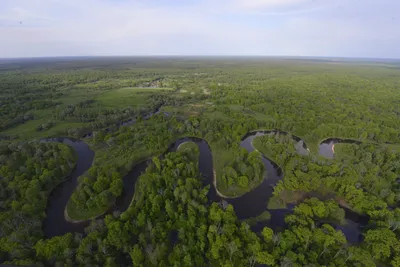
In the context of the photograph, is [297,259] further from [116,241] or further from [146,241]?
[116,241]

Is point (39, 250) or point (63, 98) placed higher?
point (63, 98)

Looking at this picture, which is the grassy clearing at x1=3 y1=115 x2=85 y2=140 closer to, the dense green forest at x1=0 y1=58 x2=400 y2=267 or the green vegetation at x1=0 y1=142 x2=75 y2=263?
the dense green forest at x1=0 y1=58 x2=400 y2=267

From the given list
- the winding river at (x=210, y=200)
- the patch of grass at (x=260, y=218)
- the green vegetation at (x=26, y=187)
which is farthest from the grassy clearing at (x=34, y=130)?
the patch of grass at (x=260, y=218)

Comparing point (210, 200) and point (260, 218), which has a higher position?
point (210, 200)

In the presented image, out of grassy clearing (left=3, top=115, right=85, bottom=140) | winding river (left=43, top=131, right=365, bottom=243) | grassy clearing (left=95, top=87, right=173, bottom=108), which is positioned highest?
grassy clearing (left=95, top=87, right=173, bottom=108)

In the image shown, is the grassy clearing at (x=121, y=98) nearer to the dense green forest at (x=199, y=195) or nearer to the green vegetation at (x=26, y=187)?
the dense green forest at (x=199, y=195)

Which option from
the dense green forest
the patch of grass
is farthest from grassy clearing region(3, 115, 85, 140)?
the patch of grass

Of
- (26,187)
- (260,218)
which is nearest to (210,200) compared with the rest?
(260,218)

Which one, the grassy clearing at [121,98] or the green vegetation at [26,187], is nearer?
the green vegetation at [26,187]

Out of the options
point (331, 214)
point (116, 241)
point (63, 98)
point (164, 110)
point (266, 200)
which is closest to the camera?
point (116, 241)

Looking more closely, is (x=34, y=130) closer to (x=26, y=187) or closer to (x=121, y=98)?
(x=26, y=187)

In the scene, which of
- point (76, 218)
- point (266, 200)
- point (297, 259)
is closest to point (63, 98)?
point (76, 218)
